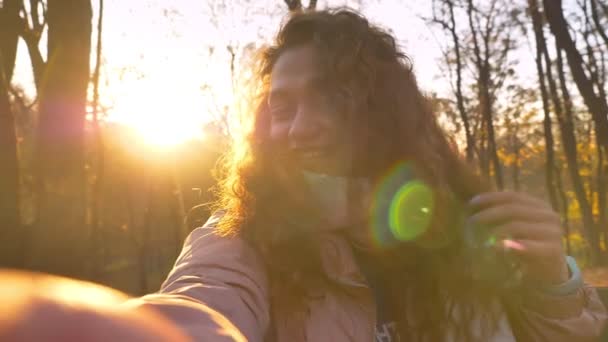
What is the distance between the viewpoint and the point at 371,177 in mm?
1728

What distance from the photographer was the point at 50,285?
438 mm

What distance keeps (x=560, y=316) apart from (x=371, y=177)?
0.73m

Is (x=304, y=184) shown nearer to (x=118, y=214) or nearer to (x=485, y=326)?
(x=485, y=326)

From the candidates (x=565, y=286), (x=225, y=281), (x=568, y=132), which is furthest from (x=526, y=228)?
(x=568, y=132)

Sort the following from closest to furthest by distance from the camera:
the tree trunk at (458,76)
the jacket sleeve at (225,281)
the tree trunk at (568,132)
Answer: the jacket sleeve at (225,281), the tree trunk at (568,132), the tree trunk at (458,76)

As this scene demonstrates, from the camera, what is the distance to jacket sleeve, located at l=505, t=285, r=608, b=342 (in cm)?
→ 147

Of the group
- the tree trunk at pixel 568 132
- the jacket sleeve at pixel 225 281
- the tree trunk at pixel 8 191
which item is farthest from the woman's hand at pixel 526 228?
the tree trunk at pixel 568 132

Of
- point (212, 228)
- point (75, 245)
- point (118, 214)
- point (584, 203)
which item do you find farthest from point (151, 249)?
point (212, 228)

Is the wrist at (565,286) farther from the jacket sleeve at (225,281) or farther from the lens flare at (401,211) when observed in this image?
the jacket sleeve at (225,281)

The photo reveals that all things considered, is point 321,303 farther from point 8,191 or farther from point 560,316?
point 8,191

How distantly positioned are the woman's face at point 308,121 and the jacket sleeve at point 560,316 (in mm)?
719

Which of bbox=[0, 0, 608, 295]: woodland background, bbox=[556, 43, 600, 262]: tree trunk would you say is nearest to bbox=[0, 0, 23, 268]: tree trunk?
bbox=[0, 0, 608, 295]: woodland background

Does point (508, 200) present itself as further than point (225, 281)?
Yes

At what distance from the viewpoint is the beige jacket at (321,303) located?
1.23m
